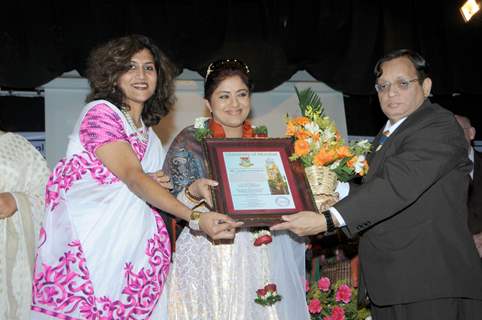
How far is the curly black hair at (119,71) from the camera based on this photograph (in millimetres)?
3348

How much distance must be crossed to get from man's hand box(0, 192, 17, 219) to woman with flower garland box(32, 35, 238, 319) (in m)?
0.60

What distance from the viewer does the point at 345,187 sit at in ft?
11.9

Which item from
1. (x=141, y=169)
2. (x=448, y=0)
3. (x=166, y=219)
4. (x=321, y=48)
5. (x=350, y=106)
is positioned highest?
(x=448, y=0)

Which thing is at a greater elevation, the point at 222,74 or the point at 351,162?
→ the point at 222,74

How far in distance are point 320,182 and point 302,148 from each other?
7.6 inches

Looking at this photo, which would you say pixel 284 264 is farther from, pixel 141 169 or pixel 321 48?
pixel 321 48

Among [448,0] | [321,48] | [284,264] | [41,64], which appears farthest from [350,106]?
[284,264]

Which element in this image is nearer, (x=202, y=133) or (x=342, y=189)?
(x=202, y=133)

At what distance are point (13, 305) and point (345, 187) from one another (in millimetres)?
2025

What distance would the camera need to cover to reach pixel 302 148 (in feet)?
10.5

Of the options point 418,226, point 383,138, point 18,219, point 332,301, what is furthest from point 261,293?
point 18,219

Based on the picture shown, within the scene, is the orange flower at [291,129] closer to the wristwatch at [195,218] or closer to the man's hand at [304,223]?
the man's hand at [304,223]

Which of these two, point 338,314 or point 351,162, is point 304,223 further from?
point 338,314

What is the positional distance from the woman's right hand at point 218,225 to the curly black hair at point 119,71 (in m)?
0.82
